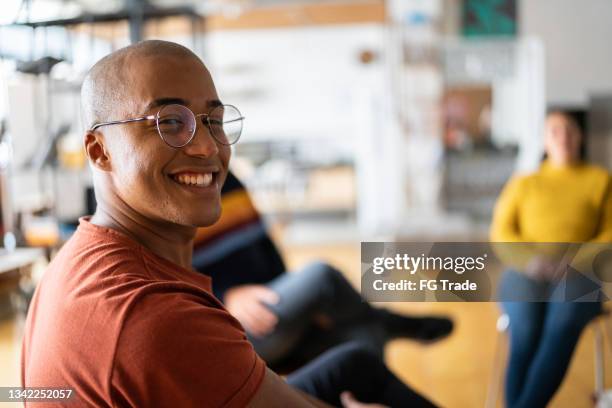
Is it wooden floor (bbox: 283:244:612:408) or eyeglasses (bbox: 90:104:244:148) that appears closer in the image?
eyeglasses (bbox: 90:104:244:148)

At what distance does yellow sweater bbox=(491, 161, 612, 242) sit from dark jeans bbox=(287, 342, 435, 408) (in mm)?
234

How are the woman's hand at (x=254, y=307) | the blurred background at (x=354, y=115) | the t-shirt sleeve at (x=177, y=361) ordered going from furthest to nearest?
the woman's hand at (x=254, y=307) → the blurred background at (x=354, y=115) → the t-shirt sleeve at (x=177, y=361)

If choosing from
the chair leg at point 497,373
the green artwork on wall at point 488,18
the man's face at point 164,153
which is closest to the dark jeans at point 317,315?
the chair leg at point 497,373

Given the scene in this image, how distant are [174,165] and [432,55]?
2.62 meters

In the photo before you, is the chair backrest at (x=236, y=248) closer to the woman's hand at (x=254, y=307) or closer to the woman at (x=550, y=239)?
the woman's hand at (x=254, y=307)

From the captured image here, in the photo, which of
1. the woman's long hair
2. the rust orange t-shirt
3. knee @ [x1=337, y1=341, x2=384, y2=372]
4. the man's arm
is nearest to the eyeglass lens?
the rust orange t-shirt

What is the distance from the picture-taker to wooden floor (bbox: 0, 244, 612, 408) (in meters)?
0.78

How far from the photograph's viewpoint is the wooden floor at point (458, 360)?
2.57 feet

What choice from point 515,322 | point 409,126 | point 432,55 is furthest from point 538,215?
point 409,126

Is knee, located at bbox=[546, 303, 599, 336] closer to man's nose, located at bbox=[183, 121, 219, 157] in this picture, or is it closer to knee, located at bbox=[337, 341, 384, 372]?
knee, located at bbox=[337, 341, 384, 372]

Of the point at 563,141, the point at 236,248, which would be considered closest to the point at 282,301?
the point at 236,248

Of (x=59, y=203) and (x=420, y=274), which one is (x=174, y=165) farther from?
(x=59, y=203)

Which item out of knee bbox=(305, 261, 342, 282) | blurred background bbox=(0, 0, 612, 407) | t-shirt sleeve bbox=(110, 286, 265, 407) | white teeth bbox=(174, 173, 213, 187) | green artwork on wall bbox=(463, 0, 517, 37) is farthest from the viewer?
green artwork on wall bbox=(463, 0, 517, 37)

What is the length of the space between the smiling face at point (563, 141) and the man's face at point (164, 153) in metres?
0.55
